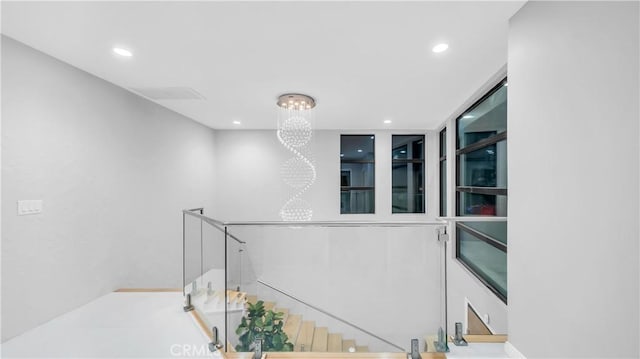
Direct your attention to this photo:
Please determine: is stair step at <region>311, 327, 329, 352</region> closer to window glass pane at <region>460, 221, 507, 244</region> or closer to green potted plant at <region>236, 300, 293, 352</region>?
green potted plant at <region>236, 300, 293, 352</region>

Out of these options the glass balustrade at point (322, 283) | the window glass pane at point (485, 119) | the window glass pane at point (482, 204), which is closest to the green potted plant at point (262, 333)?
the glass balustrade at point (322, 283)

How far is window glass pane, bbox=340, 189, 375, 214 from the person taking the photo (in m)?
5.73

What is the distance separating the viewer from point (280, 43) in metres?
2.10

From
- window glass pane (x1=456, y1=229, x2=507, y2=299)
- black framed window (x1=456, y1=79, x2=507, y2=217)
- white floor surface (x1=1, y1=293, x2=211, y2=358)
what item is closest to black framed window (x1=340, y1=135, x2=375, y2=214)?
black framed window (x1=456, y1=79, x2=507, y2=217)

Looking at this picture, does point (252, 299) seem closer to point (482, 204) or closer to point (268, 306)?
point (268, 306)

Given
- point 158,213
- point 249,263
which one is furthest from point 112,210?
point 249,263

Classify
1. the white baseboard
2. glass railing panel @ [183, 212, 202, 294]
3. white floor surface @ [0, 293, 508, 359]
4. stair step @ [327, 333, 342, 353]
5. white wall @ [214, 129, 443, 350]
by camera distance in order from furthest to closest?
glass railing panel @ [183, 212, 202, 294] → white wall @ [214, 129, 443, 350] → stair step @ [327, 333, 342, 353] → white floor surface @ [0, 293, 508, 359] → the white baseboard

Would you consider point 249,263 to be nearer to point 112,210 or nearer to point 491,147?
point 112,210

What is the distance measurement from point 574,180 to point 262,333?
2295 millimetres

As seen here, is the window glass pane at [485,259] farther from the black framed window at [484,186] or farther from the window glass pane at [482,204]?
the window glass pane at [482,204]

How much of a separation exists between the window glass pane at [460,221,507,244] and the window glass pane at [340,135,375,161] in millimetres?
2758

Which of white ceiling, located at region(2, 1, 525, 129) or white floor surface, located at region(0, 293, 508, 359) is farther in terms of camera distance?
white floor surface, located at region(0, 293, 508, 359)

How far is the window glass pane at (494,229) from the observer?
106 inches

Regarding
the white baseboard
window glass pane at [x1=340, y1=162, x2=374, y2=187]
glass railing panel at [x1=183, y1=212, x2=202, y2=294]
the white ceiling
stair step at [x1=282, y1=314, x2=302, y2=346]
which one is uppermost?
the white ceiling
